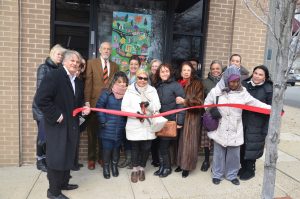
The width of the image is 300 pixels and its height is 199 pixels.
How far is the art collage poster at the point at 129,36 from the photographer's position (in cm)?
538

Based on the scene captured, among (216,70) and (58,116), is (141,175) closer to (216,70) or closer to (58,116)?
(58,116)

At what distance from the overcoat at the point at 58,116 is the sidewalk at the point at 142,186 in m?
0.63

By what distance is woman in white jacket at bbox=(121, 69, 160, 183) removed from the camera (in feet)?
13.5

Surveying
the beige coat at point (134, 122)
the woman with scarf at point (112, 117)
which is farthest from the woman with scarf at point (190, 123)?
the woman with scarf at point (112, 117)

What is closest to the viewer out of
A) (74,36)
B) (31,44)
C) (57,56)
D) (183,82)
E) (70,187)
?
(70,187)

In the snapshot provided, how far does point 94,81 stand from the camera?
456cm

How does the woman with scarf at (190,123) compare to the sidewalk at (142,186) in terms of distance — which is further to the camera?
the woman with scarf at (190,123)

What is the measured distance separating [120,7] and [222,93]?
2.50m

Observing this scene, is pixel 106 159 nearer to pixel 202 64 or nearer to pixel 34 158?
pixel 34 158

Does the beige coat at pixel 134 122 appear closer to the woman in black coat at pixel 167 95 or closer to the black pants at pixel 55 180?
the woman in black coat at pixel 167 95

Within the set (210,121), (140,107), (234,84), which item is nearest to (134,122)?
(140,107)

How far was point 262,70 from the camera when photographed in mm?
4238

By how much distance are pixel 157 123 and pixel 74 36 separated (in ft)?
7.19

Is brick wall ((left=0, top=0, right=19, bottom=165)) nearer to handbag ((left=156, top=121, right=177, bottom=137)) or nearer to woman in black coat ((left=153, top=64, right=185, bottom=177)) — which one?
woman in black coat ((left=153, top=64, right=185, bottom=177))
